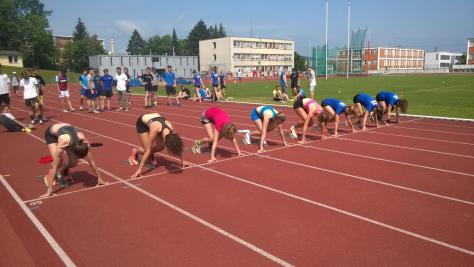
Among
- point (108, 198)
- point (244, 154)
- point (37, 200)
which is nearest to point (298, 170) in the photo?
point (244, 154)

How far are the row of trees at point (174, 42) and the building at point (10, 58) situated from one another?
54395 mm

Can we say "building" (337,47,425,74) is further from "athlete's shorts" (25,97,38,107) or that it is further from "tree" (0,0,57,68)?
"tree" (0,0,57,68)

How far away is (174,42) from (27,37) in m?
56.8

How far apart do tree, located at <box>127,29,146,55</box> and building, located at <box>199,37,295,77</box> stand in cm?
5566

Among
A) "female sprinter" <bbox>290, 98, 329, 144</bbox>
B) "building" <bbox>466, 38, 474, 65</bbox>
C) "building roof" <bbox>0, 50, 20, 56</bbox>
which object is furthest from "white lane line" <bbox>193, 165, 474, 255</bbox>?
"building" <bbox>466, 38, 474, 65</bbox>

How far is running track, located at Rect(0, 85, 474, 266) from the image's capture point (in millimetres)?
3666

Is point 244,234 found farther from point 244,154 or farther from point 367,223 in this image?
point 244,154

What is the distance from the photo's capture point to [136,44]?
130m

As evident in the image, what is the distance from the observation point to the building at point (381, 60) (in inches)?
2400

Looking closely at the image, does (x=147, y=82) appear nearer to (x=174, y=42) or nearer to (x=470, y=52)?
(x=470, y=52)

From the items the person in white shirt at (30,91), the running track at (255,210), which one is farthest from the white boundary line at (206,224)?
the person in white shirt at (30,91)

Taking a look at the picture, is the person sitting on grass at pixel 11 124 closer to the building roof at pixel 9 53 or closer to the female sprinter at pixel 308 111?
the female sprinter at pixel 308 111

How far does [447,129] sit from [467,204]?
641 cm

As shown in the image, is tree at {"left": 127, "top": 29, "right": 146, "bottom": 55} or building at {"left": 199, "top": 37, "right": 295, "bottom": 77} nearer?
building at {"left": 199, "top": 37, "right": 295, "bottom": 77}
